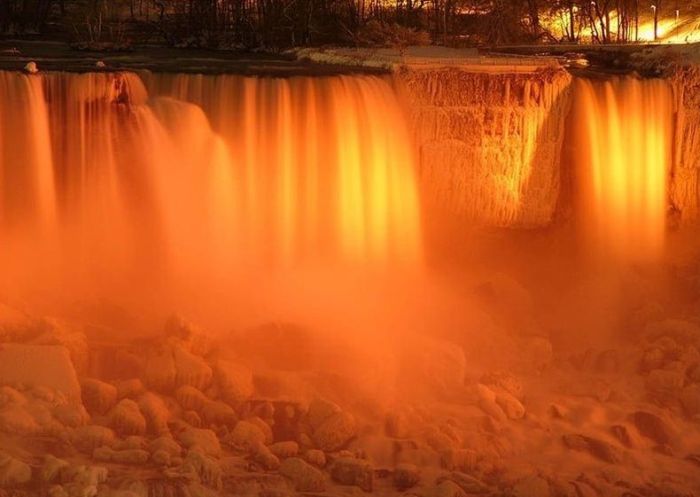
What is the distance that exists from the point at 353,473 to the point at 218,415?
3.80 feet

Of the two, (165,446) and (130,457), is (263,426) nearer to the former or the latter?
(165,446)

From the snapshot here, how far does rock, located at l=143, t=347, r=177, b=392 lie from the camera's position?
28.7 ft

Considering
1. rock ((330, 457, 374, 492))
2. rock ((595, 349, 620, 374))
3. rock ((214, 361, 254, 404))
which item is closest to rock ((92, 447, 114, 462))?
rock ((214, 361, 254, 404))

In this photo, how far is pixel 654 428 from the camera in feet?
31.9

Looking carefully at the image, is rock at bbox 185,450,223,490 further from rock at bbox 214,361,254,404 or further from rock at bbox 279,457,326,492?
rock at bbox 214,361,254,404

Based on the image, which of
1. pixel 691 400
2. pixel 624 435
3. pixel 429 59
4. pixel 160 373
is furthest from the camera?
pixel 429 59

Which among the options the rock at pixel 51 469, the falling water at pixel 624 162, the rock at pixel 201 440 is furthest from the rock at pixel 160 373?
the falling water at pixel 624 162

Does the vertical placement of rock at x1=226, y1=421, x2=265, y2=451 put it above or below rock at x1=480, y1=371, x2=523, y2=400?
above

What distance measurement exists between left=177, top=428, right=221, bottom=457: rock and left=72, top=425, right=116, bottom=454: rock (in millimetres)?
506

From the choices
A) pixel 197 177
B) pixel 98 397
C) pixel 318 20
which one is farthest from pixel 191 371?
pixel 318 20

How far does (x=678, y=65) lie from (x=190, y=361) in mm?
7698

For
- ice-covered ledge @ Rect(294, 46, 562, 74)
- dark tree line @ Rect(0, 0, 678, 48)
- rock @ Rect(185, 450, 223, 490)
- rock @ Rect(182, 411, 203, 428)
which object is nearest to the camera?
rock @ Rect(185, 450, 223, 490)

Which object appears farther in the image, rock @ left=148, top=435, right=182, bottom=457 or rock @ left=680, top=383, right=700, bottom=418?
rock @ left=680, top=383, right=700, bottom=418

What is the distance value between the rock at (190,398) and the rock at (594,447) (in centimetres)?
297
